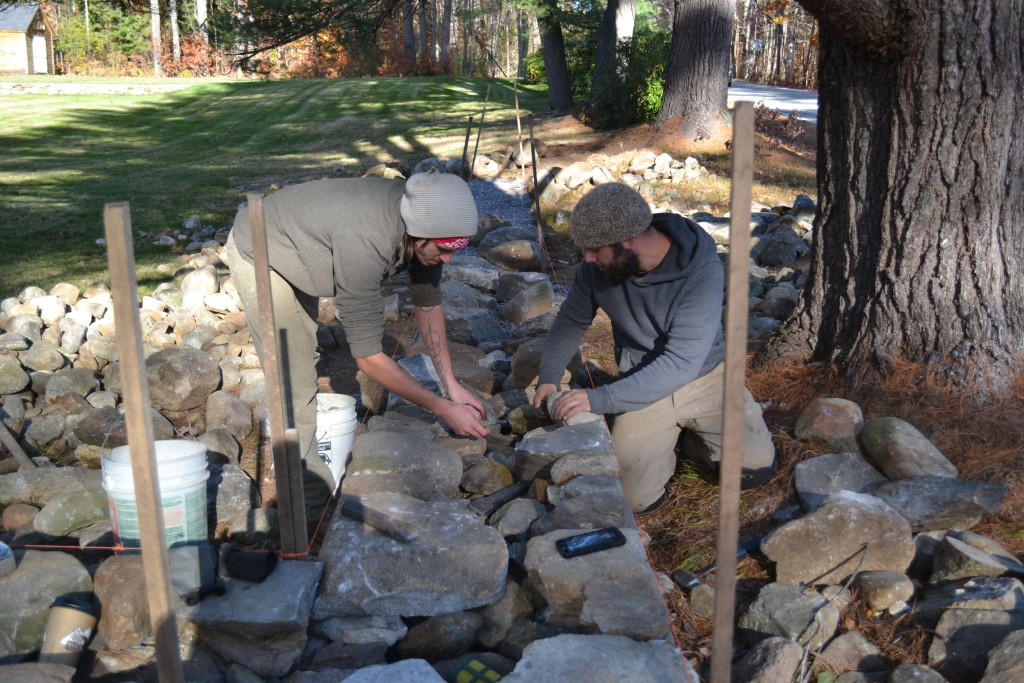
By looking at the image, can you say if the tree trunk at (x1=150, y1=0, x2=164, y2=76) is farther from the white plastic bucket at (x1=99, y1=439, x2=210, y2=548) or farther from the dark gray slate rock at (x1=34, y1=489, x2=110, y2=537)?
the white plastic bucket at (x1=99, y1=439, x2=210, y2=548)

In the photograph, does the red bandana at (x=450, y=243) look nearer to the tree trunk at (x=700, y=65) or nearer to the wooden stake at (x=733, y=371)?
the wooden stake at (x=733, y=371)

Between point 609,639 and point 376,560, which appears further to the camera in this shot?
point 376,560

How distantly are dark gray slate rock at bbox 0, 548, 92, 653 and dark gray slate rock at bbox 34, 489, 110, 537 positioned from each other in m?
0.56

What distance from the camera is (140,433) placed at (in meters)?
1.85

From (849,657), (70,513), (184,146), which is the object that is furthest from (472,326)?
(184,146)

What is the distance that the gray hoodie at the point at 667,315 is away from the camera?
3.40 m

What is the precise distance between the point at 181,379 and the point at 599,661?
325cm

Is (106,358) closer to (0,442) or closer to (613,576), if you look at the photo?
(0,442)

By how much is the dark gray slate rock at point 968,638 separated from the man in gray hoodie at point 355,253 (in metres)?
1.76

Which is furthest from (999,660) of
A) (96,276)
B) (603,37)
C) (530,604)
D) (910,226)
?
(603,37)

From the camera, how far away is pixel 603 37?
14.4 meters

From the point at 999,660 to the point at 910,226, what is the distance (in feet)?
6.75

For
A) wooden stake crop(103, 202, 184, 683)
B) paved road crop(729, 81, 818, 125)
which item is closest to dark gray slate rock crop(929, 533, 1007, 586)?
wooden stake crop(103, 202, 184, 683)

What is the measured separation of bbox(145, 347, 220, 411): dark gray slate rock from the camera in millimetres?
4750
